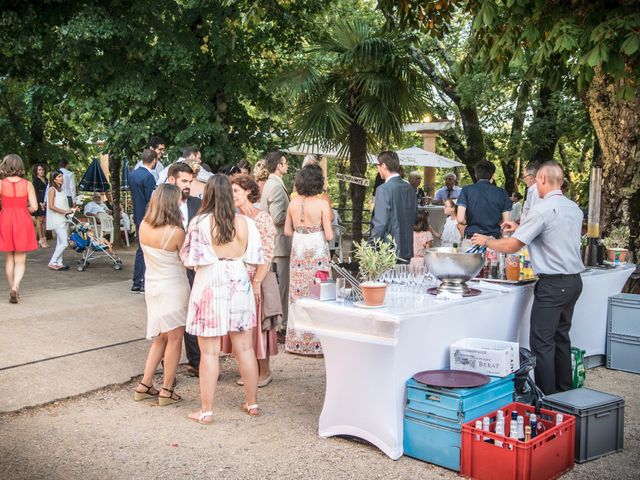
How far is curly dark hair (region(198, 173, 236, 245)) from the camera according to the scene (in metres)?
4.98

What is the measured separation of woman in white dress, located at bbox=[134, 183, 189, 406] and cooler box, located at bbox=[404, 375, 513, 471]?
194 cm

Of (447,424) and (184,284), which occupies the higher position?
(184,284)

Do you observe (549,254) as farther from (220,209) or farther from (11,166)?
(11,166)

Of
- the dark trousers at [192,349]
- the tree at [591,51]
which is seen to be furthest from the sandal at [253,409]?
the tree at [591,51]

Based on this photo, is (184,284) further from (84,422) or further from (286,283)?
(286,283)

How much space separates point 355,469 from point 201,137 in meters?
7.43

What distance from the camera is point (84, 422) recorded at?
5.29 m

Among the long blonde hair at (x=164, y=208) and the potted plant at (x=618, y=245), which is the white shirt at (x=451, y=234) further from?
the long blonde hair at (x=164, y=208)

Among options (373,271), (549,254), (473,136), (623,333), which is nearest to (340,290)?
(373,271)

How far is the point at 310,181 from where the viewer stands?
6.86 m

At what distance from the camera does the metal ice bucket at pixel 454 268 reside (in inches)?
201

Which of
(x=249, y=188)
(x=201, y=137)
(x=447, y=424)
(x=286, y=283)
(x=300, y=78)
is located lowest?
(x=447, y=424)

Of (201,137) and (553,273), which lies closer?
(553,273)

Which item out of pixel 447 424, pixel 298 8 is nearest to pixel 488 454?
pixel 447 424
